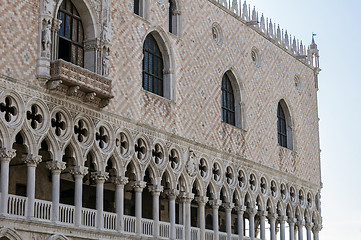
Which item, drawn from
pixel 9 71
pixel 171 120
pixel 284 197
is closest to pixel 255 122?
pixel 284 197

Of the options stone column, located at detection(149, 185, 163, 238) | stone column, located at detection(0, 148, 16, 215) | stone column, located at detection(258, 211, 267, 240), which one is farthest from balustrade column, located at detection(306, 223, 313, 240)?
stone column, located at detection(0, 148, 16, 215)

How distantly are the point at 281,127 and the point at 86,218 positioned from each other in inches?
482

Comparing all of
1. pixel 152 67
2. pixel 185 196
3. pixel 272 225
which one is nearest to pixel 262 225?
pixel 272 225

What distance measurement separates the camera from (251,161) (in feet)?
84.2

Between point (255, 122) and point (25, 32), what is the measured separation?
1103cm

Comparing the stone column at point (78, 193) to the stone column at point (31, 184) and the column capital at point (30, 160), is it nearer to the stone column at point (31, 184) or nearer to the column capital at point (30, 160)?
the stone column at point (31, 184)

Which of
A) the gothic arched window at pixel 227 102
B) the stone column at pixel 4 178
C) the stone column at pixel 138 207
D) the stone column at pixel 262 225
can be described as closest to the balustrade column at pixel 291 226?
the stone column at pixel 262 225

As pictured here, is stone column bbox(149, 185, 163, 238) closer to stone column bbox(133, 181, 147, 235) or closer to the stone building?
the stone building

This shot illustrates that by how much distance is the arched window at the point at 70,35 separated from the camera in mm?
18969

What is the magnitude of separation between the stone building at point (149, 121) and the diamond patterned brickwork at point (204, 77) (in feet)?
0.15

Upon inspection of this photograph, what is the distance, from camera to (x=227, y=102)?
1003 inches

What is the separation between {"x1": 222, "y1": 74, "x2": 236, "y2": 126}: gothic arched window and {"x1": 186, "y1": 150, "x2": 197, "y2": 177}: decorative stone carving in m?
2.93

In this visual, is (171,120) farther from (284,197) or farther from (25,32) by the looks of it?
(284,197)

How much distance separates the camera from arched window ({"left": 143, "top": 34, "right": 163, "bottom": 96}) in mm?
21703
